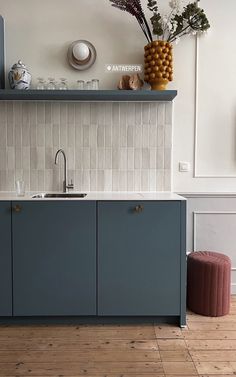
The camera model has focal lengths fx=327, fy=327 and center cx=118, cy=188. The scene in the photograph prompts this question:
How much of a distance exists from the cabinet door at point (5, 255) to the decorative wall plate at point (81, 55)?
4.36ft

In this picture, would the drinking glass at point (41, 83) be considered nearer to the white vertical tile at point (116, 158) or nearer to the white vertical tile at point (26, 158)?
the white vertical tile at point (26, 158)

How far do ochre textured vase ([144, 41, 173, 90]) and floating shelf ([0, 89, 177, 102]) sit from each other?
0.11 meters

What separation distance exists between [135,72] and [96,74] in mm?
335

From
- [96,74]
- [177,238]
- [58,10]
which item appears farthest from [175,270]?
[58,10]

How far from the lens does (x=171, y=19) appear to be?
2680 millimetres

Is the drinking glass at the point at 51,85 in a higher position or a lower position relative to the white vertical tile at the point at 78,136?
higher

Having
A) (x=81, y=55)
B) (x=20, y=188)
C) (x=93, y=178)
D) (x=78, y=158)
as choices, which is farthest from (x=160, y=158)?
(x=20, y=188)

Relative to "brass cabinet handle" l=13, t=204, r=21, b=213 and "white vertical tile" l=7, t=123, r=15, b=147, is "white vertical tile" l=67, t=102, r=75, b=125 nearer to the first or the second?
"white vertical tile" l=7, t=123, r=15, b=147

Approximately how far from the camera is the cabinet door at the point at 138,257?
2283 millimetres

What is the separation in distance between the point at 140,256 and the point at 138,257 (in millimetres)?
16

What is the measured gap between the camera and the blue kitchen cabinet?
228cm

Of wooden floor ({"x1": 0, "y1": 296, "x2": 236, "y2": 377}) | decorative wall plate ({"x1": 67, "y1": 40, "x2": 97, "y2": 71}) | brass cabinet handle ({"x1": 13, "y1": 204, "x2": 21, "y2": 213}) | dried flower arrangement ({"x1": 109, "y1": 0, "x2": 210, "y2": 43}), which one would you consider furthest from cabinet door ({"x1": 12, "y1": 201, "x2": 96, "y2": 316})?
dried flower arrangement ({"x1": 109, "y1": 0, "x2": 210, "y2": 43})

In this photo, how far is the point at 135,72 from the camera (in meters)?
2.80

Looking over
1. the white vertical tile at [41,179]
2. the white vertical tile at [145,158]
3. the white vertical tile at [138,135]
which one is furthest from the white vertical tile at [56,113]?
the white vertical tile at [145,158]
